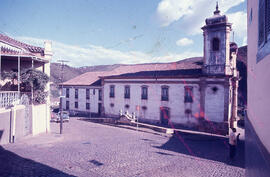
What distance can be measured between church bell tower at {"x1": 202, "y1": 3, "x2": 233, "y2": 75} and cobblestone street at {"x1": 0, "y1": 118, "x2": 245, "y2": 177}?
8555 millimetres

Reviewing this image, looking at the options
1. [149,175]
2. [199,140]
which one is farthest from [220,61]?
[149,175]

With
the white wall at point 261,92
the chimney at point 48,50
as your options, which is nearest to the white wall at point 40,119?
the chimney at point 48,50

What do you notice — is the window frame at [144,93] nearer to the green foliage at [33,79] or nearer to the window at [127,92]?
the window at [127,92]

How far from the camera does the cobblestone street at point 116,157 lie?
941 cm

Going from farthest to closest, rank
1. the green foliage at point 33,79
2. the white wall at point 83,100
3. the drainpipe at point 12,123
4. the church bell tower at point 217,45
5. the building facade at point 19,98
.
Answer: the white wall at point 83,100 → the church bell tower at point 217,45 → the green foliage at point 33,79 → the drainpipe at point 12,123 → the building facade at point 19,98

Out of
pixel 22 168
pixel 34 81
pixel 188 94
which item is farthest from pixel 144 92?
pixel 22 168

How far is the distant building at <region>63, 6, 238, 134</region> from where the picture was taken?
20281mm

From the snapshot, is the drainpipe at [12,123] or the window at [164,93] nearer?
the drainpipe at [12,123]

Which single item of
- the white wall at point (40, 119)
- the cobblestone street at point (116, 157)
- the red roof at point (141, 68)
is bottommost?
the cobblestone street at point (116, 157)

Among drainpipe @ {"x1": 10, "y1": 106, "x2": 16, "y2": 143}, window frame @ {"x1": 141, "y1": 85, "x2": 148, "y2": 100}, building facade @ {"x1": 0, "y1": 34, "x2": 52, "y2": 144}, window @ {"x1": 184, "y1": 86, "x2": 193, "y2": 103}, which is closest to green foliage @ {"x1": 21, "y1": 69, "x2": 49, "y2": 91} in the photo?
building facade @ {"x1": 0, "y1": 34, "x2": 52, "y2": 144}

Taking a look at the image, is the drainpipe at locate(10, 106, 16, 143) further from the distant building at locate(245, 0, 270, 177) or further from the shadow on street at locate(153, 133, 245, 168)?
the distant building at locate(245, 0, 270, 177)

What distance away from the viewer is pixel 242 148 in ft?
47.0

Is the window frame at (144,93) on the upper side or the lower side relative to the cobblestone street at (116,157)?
upper

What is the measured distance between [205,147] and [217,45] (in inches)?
487
